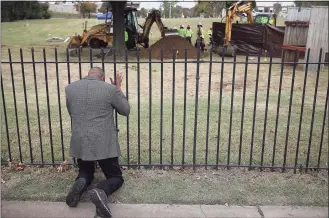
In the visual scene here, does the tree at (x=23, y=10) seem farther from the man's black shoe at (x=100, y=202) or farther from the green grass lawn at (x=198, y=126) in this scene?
the man's black shoe at (x=100, y=202)

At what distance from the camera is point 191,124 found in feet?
22.0

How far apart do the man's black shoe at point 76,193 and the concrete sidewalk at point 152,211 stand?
0.08m

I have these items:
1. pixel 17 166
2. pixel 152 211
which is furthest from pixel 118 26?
pixel 152 211

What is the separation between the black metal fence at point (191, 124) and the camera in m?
4.28

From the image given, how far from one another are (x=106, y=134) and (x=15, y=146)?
2.52m

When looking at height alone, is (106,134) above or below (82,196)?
above

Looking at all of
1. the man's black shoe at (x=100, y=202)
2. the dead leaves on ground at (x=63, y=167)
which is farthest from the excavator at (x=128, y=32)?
the man's black shoe at (x=100, y=202)

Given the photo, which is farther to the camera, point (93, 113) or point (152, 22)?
point (152, 22)

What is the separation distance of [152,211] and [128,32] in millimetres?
16741

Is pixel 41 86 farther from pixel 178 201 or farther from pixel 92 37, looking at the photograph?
pixel 92 37

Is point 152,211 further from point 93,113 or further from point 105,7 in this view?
point 105,7

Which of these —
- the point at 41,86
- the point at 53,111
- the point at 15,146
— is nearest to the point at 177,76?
the point at 41,86

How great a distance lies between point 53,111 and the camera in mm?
7559

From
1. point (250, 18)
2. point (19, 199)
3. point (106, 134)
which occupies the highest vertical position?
point (250, 18)
